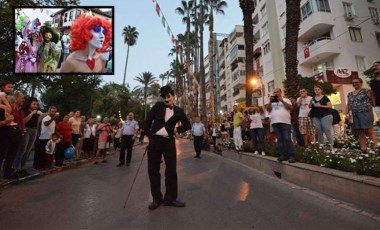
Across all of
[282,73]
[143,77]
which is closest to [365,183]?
[282,73]

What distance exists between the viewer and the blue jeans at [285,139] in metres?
7.11

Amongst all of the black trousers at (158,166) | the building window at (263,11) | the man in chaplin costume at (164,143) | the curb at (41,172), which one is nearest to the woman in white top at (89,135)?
the curb at (41,172)

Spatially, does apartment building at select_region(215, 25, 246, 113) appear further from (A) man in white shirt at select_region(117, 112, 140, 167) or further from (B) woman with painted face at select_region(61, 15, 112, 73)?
(A) man in white shirt at select_region(117, 112, 140, 167)

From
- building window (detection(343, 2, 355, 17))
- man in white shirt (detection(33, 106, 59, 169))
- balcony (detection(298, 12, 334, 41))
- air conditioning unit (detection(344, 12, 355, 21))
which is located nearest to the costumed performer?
man in white shirt (detection(33, 106, 59, 169))

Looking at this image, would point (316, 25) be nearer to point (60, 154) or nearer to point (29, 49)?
point (29, 49)

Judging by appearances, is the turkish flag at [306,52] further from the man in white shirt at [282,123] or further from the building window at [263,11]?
the man in white shirt at [282,123]

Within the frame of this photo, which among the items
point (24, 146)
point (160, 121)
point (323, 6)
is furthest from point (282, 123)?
point (323, 6)

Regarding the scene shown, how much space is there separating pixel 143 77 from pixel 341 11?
62.3 meters

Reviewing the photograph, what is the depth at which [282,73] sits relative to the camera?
117 ft

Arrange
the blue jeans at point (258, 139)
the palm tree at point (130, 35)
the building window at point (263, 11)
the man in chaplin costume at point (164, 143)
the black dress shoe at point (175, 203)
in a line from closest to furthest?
1. the black dress shoe at point (175, 203)
2. the man in chaplin costume at point (164, 143)
3. the blue jeans at point (258, 139)
4. the building window at point (263, 11)
5. the palm tree at point (130, 35)

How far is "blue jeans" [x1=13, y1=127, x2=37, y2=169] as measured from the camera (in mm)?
7207

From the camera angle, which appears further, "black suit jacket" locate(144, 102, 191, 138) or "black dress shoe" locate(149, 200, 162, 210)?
"black suit jacket" locate(144, 102, 191, 138)

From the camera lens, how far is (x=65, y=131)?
10.0m

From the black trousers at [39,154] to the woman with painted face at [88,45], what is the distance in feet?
11.8
